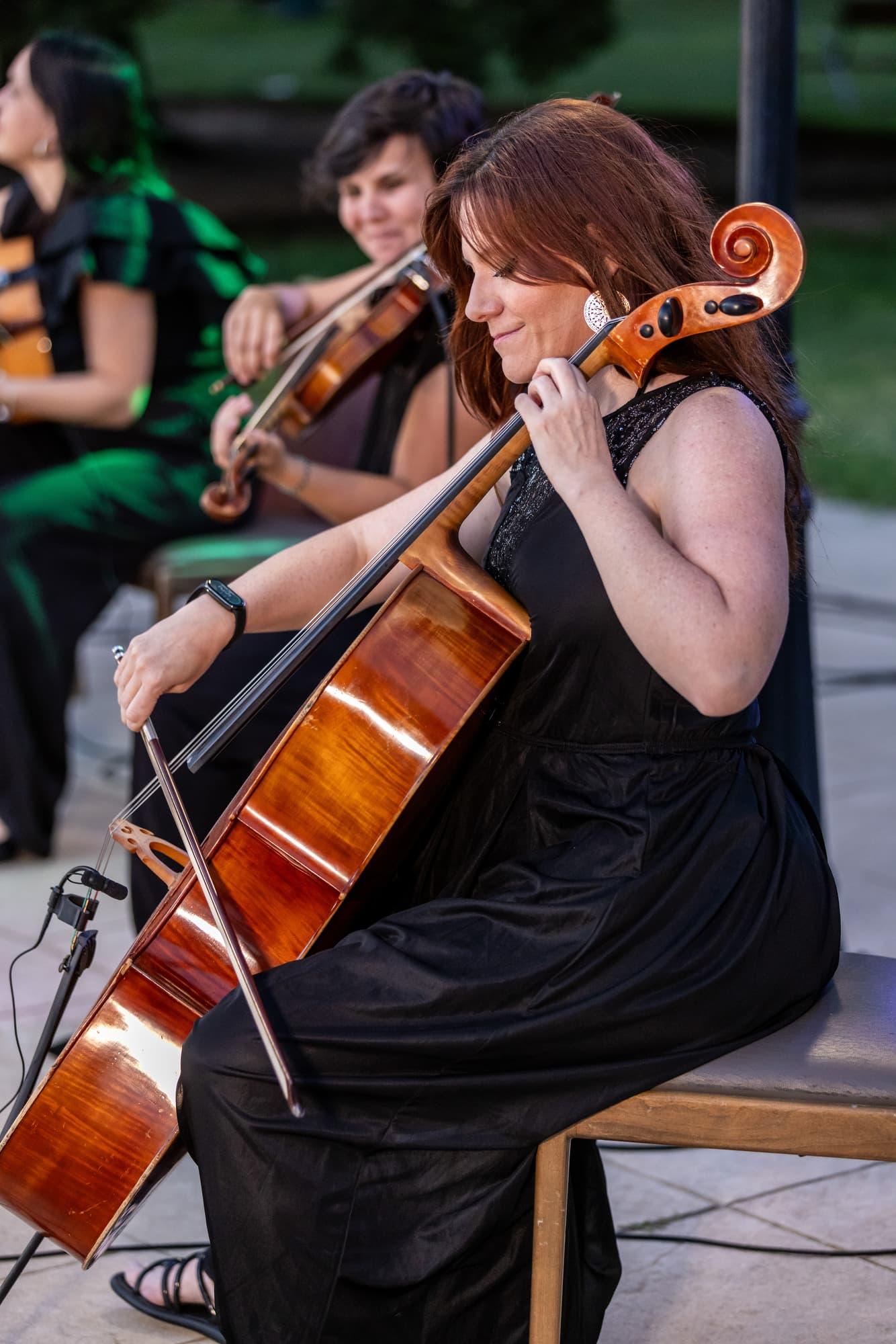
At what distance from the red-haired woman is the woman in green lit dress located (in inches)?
81.2

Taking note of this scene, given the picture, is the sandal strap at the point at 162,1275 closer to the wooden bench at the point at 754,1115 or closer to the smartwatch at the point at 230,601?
the wooden bench at the point at 754,1115

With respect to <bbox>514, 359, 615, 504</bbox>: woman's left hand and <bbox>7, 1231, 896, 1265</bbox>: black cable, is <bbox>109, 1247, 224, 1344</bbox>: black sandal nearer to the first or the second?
<bbox>7, 1231, 896, 1265</bbox>: black cable

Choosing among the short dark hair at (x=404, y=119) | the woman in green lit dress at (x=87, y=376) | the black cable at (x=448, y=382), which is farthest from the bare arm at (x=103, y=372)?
the black cable at (x=448, y=382)

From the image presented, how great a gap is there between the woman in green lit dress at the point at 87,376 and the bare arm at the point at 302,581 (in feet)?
6.11

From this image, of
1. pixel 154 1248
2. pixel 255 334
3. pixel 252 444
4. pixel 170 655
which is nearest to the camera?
pixel 170 655

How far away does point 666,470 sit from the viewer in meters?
1.83

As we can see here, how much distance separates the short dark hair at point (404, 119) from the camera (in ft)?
10.4

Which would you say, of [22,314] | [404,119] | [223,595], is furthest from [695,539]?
[22,314]

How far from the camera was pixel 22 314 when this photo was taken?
159 inches

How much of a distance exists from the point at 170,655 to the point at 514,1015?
568 millimetres

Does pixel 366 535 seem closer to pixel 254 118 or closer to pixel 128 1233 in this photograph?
pixel 128 1233

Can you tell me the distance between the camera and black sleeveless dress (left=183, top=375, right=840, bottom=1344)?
5.67 feet

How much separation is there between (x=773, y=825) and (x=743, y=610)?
300 millimetres

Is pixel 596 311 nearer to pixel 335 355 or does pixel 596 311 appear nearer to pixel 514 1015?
pixel 514 1015
